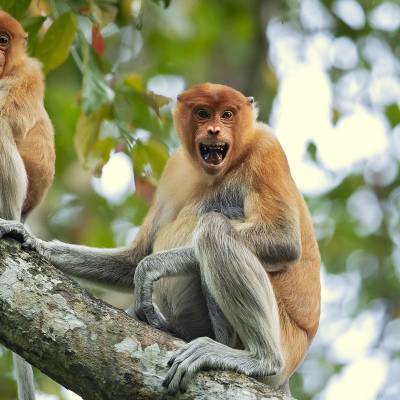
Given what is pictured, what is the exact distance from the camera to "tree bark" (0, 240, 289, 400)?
361cm

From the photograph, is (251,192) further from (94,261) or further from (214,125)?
(94,261)

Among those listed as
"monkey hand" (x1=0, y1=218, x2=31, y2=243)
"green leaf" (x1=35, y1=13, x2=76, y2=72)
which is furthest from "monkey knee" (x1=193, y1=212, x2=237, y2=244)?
"green leaf" (x1=35, y1=13, x2=76, y2=72)

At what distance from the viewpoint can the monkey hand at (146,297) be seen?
4.41 metres

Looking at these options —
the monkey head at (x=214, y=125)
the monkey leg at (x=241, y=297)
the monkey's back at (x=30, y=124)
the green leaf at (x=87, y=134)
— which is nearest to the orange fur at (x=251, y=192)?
the monkey head at (x=214, y=125)

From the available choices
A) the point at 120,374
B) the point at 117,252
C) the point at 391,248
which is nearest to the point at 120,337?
the point at 120,374

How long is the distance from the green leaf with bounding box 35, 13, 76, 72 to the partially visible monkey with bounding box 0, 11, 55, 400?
352 millimetres

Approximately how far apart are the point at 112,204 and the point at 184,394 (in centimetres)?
646

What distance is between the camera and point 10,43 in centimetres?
511

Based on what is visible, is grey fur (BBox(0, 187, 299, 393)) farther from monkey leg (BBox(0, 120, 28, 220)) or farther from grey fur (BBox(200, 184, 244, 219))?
monkey leg (BBox(0, 120, 28, 220))

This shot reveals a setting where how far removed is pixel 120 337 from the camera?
12.2 ft

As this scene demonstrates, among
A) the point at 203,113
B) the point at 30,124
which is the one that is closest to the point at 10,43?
the point at 30,124

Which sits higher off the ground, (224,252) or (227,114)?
(227,114)

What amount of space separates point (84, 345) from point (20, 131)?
71.9 inches

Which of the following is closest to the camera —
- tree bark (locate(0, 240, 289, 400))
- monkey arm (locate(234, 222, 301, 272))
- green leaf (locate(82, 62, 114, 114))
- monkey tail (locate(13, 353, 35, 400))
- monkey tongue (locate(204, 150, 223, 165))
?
tree bark (locate(0, 240, 289, 400))
